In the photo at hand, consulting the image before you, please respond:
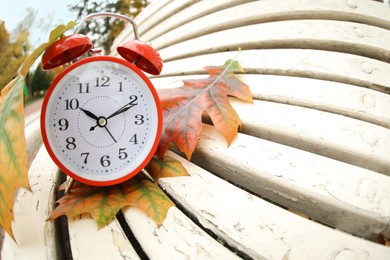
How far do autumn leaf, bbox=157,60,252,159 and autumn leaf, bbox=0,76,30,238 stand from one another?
1.41 ft

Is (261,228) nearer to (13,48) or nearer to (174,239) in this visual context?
(174,239)

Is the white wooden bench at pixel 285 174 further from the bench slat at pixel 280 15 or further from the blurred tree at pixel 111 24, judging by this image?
the blurred tree at pixel 111 24

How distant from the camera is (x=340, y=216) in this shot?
2.90 ft

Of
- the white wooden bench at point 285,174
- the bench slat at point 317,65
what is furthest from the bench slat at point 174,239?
the bench slat at point 317,65

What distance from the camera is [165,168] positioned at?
1.07 meters

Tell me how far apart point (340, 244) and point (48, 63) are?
0.89 meters

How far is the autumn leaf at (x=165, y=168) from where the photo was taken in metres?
1.05

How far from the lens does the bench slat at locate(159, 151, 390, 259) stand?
795mm

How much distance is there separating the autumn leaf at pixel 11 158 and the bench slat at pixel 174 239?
277 millimetres

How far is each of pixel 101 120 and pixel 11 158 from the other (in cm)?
26

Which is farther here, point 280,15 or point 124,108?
point 280,15

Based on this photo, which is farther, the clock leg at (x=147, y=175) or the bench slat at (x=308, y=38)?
the bench slat at (x=308, y=38)

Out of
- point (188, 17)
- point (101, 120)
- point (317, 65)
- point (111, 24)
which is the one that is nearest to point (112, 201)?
point (101, 120)

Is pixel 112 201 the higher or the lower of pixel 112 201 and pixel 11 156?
the lower
